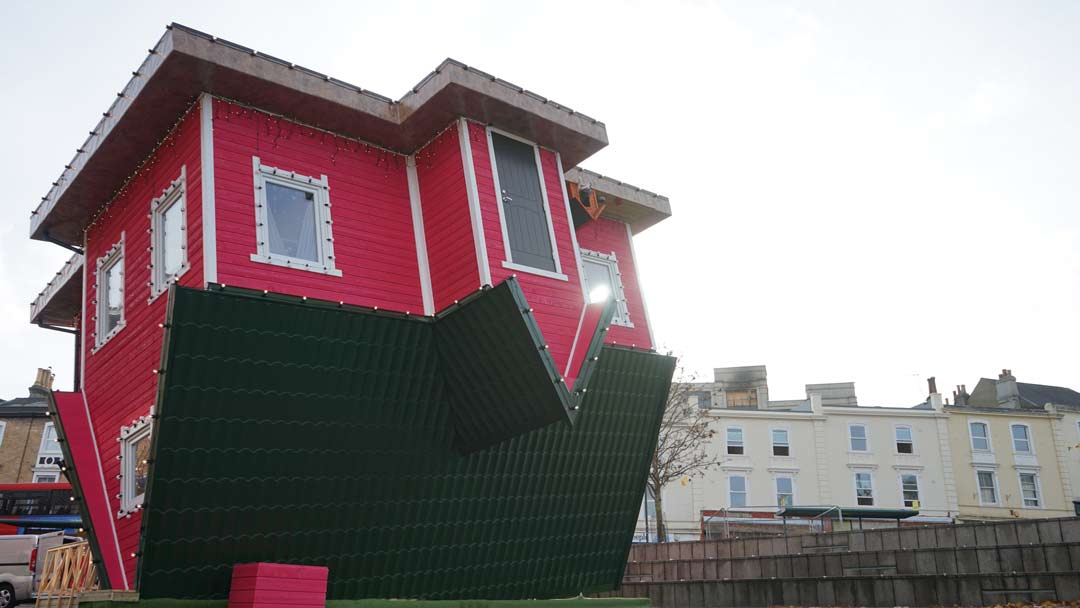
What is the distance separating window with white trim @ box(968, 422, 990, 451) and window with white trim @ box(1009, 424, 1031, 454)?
1.72 metres

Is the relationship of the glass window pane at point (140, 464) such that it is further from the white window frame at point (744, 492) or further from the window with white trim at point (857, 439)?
the window with white trim at point (857, 439)

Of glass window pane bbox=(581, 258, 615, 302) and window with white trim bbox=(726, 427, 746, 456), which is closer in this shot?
glass window pane bbox=(581, 258, 615, 302)

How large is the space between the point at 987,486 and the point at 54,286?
5258 centimetres

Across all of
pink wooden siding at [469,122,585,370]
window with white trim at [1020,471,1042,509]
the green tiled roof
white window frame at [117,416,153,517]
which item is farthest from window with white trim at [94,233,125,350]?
window with white trim at [1020,471,1042,509]

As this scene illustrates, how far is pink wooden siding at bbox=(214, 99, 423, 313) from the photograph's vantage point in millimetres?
15359

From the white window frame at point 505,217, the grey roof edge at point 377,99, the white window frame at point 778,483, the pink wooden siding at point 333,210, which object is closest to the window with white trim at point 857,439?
the white window frame at point 778,483

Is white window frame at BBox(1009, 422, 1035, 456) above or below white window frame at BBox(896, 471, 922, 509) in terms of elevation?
above

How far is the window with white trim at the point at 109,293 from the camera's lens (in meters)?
18.6

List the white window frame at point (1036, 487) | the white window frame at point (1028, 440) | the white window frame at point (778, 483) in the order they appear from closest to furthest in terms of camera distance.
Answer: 1. the white window frame at point (778, 483)
2. the white window frame at point (1036, 487)
3. the white window frame at point (1028, 440)

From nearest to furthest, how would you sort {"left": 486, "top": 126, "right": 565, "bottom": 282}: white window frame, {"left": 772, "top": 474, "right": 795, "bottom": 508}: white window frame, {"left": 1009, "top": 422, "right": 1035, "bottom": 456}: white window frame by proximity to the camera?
{"left": 486, "top": 126, "right": 565, "bottom": 282}: white window frame → {"left": 772, "top": 474, "right": 795, "bottom": 508}: white window frame → {"left": 1009, "top": 422, "right": 1035, "bottom": 456}: white window frame

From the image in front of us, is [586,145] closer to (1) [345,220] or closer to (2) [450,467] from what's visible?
(1) [345,220]

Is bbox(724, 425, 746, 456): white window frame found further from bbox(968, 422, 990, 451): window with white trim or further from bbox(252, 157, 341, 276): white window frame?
bbox(252, 157, 341, 276): white window frame

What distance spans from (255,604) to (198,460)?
2.40m

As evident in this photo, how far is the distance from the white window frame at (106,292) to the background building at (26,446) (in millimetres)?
38100
